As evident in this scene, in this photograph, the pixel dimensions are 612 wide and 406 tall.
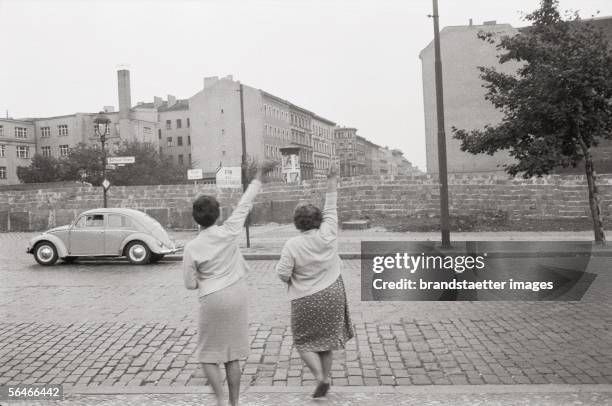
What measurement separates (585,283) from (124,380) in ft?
27.1

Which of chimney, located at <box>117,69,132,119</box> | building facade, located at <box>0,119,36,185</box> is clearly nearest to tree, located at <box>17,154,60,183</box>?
building facade, located at <box>0,119,36,185</box>

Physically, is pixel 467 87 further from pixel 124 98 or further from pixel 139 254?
pixel 124 98

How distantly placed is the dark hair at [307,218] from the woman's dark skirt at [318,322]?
509mm

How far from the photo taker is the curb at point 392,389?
184 inches

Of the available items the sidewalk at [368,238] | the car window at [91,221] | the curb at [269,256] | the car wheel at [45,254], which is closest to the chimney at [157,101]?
the sidewalk at [368,238]

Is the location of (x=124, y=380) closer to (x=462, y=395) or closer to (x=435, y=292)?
(x=462, y=395)

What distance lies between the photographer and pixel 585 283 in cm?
1038

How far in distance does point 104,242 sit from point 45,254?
1.55m

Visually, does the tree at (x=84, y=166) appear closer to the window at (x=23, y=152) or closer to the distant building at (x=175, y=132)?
the window at (x=23, y=152)

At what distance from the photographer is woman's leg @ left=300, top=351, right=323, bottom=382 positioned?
457 centimetres

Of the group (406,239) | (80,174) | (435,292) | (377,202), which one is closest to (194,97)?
(80,174)

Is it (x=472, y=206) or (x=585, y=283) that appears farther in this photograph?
(x=472, y=206)

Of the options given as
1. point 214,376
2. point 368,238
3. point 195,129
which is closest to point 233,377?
point 214,376

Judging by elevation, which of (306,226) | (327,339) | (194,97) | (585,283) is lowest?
(585,283)
